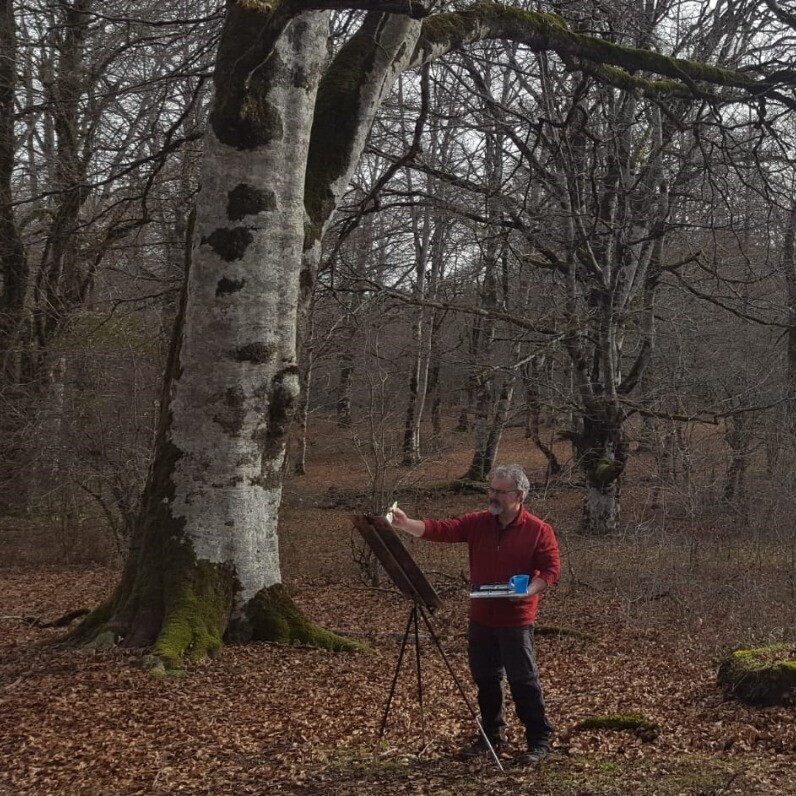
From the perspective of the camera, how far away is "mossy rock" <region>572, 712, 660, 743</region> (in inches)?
229

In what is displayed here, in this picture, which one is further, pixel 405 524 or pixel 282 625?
pixel 282 625

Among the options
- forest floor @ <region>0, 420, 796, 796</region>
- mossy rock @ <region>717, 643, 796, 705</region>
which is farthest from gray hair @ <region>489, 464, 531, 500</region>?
mossy rock @ <region>717, 643, 796, 705</region>

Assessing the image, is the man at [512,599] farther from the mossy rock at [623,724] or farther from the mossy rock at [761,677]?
the mossy rock at [761,677]

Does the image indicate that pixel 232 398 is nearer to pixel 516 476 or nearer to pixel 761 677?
pixel 516 476

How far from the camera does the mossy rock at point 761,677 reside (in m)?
6.21

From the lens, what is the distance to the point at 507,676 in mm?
5285

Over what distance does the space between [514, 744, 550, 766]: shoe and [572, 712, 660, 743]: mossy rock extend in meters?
0.65

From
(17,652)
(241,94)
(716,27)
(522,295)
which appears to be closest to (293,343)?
(241,94)

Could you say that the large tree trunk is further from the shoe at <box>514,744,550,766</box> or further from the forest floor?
the shoe at <box>514,744,550,766</box>

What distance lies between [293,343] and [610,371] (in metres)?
8.97

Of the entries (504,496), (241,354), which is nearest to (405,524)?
(504,496)

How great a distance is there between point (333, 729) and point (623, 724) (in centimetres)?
175

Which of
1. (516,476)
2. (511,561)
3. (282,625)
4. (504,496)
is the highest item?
(516,476)

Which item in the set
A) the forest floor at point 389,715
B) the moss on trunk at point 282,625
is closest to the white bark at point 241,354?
the moss on trunk at point 282,625
